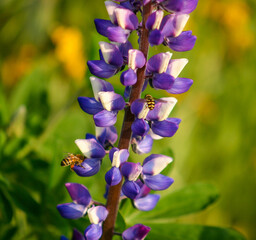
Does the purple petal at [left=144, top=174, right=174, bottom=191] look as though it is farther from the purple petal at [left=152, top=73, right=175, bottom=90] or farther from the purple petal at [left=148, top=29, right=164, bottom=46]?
the purple petal at [left=148, top=29, right=164, bottom=46]

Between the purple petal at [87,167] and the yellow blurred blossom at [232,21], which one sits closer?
the purple petal at [87,167]

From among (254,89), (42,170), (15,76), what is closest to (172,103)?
(42,170)

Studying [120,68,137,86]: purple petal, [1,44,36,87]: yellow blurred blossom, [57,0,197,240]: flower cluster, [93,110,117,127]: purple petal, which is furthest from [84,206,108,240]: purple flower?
[1,44,36,87]: yellow blurred blossom

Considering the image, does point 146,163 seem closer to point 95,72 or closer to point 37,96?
point 95,72

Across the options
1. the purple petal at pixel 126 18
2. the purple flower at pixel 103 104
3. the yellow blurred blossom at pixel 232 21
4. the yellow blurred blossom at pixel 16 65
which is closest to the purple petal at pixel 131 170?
the purple flower at pixel 103 104

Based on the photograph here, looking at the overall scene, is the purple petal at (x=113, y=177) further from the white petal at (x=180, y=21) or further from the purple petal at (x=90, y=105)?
the white petal at (x=180, y=21)
